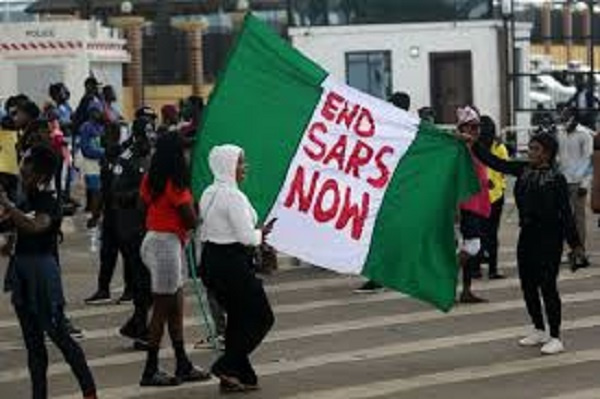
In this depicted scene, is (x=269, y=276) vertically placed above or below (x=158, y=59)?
below

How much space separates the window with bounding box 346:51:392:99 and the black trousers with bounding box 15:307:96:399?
23.3 metres

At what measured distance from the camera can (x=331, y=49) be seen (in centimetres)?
3212

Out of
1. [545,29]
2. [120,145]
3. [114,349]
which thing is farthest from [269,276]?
[545,29]

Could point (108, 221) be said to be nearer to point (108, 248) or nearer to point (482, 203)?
point (108, 248)

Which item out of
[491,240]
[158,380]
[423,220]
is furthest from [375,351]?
[491,240]

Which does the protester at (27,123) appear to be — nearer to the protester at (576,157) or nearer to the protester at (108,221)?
the protester at (108,221)

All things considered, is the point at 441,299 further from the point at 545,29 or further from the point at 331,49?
the point at 545,29

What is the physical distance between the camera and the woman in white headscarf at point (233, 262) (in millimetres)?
9453

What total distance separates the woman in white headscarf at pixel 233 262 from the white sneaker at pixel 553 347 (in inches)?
94.6

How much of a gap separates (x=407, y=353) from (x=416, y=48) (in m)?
21.4

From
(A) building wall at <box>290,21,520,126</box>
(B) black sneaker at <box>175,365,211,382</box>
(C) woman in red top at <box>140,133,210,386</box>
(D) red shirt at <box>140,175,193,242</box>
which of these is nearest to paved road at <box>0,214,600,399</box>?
(B) black sneaker at <box>175,365,211,382</box>

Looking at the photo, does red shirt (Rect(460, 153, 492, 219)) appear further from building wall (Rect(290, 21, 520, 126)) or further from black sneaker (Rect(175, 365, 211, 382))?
building wall (Rect(290, 21, 520, 126))

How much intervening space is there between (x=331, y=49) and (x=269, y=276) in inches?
668

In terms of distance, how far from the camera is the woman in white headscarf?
9.45 m
